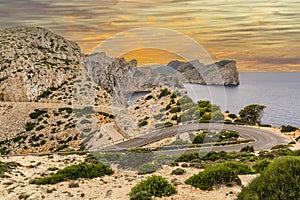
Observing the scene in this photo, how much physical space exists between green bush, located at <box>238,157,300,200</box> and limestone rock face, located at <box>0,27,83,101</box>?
78.2 metres

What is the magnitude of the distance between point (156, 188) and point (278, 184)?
6.19 metres

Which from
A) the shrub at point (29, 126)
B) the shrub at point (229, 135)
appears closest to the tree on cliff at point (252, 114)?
the shrub at point (229, 135)

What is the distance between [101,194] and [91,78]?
86.0 metres

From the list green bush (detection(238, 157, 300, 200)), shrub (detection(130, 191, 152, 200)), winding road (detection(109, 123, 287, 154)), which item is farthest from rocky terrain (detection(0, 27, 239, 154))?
green bush (detection(238, 157, 300, 200))

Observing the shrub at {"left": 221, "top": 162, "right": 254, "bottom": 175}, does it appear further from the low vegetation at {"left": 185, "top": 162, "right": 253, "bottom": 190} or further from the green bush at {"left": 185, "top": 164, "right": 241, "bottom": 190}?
the green bush at {"left": 185, "top": 164, "right": 241, "bottom": 190}

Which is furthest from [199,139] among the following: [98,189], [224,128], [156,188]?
[156,188]

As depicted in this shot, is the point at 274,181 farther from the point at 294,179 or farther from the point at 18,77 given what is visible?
the point at 18,77

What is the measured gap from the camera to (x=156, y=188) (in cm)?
1368

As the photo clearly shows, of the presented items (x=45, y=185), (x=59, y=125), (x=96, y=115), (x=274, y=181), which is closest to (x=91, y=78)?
(x=96, y=115)

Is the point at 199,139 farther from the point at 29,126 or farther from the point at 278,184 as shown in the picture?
the point at 29,126

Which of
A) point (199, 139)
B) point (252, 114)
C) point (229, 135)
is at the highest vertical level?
point (252, 114)

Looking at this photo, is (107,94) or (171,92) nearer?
(171,92)

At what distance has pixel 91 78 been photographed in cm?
9794

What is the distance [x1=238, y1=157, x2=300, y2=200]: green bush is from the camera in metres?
8.59
